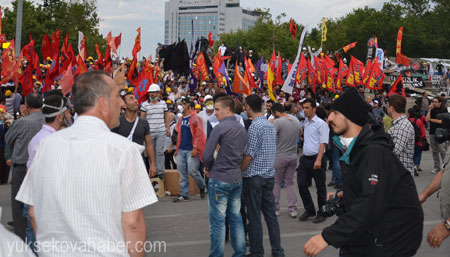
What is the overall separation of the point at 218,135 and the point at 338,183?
5889 mm

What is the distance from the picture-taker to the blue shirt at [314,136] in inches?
333

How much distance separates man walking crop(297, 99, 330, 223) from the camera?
820 cm

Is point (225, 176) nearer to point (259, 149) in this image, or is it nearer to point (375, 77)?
point (259, 149)

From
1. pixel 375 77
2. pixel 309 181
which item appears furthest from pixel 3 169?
pixel 375 77

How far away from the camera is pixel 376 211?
9.82ft

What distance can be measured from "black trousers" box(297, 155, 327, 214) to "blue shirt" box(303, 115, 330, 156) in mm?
126

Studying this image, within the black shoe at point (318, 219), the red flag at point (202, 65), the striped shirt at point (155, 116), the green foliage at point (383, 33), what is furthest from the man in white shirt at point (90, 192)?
the green foliage at point (383, 33)

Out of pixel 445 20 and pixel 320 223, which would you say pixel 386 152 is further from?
pixel 445 20

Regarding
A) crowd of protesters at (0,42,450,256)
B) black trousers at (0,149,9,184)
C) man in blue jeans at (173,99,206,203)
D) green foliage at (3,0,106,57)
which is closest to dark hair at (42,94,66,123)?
crowd of protesters at (0,42,450,256)

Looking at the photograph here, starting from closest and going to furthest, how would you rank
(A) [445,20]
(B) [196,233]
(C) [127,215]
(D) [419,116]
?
(C) [127,215] → (B) [196,233] → (D) [419,116] → (A) [445,20]

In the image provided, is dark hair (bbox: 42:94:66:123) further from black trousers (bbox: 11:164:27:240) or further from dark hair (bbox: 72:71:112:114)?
dark hair (bbox: 72:71:112:114)

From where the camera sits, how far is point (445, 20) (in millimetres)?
65125

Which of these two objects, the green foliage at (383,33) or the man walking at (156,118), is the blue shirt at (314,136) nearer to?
the man walking at (156,118)

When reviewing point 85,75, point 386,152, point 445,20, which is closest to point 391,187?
point 386,152
